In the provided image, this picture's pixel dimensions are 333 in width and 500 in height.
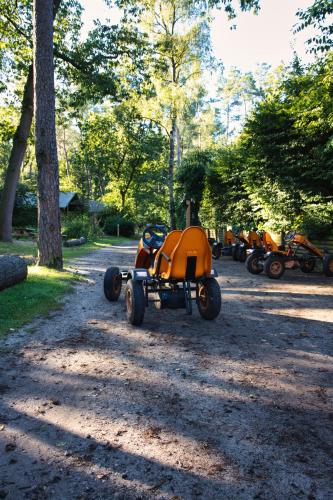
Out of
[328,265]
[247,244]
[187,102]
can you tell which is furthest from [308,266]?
[187,102]

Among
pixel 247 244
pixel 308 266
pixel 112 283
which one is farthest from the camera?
pixel 247 244

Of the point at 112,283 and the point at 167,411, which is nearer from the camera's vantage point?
the point at 167,411

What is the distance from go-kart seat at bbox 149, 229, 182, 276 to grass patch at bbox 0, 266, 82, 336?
6.73ft

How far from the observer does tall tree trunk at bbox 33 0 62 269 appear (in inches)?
346

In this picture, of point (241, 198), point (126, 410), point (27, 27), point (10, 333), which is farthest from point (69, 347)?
point (27, 27)

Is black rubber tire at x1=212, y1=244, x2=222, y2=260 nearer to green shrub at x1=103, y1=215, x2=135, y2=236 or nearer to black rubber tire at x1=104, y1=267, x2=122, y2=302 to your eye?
black rubber tire at x1=104, y1=267, x2=122, y2=302

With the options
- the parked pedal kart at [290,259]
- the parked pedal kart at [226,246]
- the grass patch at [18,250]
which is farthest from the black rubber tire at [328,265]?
the grass patch at [18,250]

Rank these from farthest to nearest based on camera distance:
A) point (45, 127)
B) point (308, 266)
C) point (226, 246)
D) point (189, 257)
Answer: point (226, 246) → point (308, 266) → point (45, 127) → point (189, 257)

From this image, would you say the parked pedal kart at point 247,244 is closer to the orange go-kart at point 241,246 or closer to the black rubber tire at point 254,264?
the orange go-kart at point 241,246

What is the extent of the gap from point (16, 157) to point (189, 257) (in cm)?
1503

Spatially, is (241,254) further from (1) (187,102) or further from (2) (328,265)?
(1) (187,102)

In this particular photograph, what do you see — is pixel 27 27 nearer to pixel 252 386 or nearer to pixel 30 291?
pixel 30 291

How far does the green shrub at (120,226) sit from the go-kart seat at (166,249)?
30874 millimetres

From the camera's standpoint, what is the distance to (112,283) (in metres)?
Answer: 6.39
